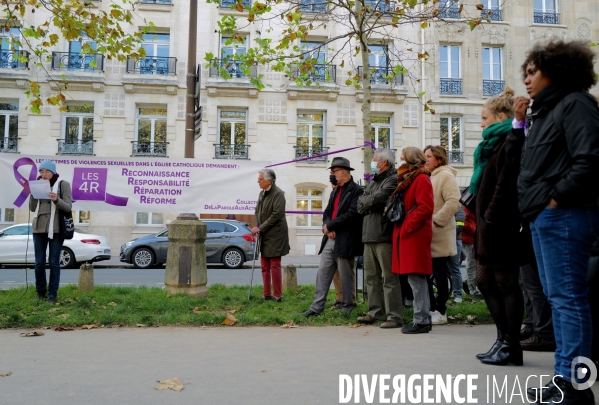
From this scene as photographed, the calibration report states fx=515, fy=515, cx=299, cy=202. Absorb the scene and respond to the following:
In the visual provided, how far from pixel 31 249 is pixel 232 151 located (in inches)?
427

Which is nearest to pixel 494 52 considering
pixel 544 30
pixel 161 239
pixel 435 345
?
pixel 544 30

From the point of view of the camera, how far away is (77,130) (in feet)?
81.6

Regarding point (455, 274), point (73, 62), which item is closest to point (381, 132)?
point (73, 62)

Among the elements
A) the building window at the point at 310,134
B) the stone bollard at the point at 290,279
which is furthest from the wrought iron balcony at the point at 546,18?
the stone bollard at the point at 290,279

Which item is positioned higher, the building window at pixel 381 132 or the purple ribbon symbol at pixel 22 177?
the building window at pixel 381 132

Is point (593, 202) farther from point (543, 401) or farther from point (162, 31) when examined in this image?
point (162, 31)

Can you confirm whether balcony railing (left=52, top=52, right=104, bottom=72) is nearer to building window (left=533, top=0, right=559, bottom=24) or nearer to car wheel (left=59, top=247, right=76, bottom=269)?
car wheel (left=59, top=247, right=76, bottom=269)

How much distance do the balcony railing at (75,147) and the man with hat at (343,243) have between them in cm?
2048

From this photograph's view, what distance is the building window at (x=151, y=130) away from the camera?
81.3 feet

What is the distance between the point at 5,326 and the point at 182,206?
3.34 meters

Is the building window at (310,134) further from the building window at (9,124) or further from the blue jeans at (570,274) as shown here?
the blue jeans at (570,274)

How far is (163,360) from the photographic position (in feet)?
13.9

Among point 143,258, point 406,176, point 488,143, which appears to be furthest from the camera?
point 143,258

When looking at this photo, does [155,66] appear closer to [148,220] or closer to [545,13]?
[148,220]
